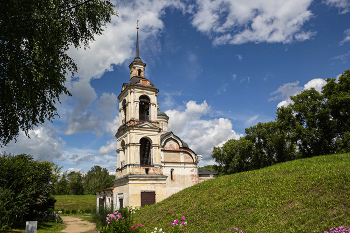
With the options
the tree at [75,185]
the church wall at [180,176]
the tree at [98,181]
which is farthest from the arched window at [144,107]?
the tree at [75,185]

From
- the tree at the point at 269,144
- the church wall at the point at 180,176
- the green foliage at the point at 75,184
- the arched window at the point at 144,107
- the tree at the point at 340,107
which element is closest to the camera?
the tree at the point at 340,107

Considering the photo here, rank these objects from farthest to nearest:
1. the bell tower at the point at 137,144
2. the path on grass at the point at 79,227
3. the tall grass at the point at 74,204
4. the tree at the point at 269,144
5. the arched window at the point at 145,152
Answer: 1. the tall grass at the point at 74,204
2. the tree at the point at 269,144
3. the arched window at the point at 145,152
4. the bell tower at the point at 137,144
5. the path on grass at the point at 79,227

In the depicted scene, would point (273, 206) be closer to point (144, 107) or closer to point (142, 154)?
point (142, 154)

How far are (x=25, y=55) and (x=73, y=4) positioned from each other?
2.27 metres

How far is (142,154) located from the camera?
22469 millimetres

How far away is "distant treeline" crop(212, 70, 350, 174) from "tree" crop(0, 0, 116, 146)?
22.3 m

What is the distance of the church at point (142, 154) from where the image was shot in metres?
18.5

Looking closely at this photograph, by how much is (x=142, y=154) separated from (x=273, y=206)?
1561 centimetres

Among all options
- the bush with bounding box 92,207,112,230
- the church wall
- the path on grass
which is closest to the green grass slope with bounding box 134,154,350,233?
the bush with bounding box 92,207,112,230

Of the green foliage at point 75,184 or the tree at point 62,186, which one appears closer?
the tree at point 62,186

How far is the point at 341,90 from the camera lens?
73.5 ft

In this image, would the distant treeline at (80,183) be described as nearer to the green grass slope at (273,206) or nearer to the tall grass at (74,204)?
the tall grass at (74,204)

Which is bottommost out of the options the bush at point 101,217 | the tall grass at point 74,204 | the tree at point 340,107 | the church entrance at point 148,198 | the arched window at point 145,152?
the tall grass at point 74,204

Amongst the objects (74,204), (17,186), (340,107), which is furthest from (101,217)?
(74,204)
